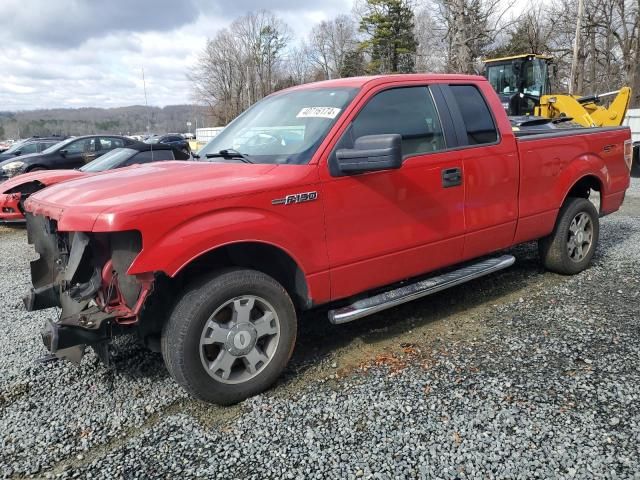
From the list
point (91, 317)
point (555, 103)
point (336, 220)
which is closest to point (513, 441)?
point (336, 220)

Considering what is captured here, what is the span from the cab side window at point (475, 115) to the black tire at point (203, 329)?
2.13 m

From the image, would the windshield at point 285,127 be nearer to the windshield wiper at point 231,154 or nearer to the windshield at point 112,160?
the windshield wiper at point 231,154

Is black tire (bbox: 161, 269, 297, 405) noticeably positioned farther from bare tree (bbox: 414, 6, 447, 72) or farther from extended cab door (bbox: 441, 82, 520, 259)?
bare tree (bbox: 414, 6, 447, 72)

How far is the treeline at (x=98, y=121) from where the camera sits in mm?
92062

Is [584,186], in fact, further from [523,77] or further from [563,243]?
[523,77]

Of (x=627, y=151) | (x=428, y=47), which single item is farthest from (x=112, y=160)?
(x=428, y=47)

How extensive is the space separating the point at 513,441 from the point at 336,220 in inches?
64.8

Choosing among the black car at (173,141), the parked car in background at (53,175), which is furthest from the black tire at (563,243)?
the black car at (173,141)

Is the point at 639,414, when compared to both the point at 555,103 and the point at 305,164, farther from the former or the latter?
the point at 555,103

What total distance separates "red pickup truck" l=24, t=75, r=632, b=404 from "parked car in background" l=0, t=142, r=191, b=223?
407 cm

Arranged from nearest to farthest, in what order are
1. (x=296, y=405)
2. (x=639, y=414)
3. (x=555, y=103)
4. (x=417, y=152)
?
(x=639, y=414) < (x=296, y=405) < (x=417, y=152) < (x=555, y=103)

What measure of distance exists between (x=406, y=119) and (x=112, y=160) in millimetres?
6915

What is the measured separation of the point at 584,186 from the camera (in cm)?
535

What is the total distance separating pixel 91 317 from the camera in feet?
9.41
